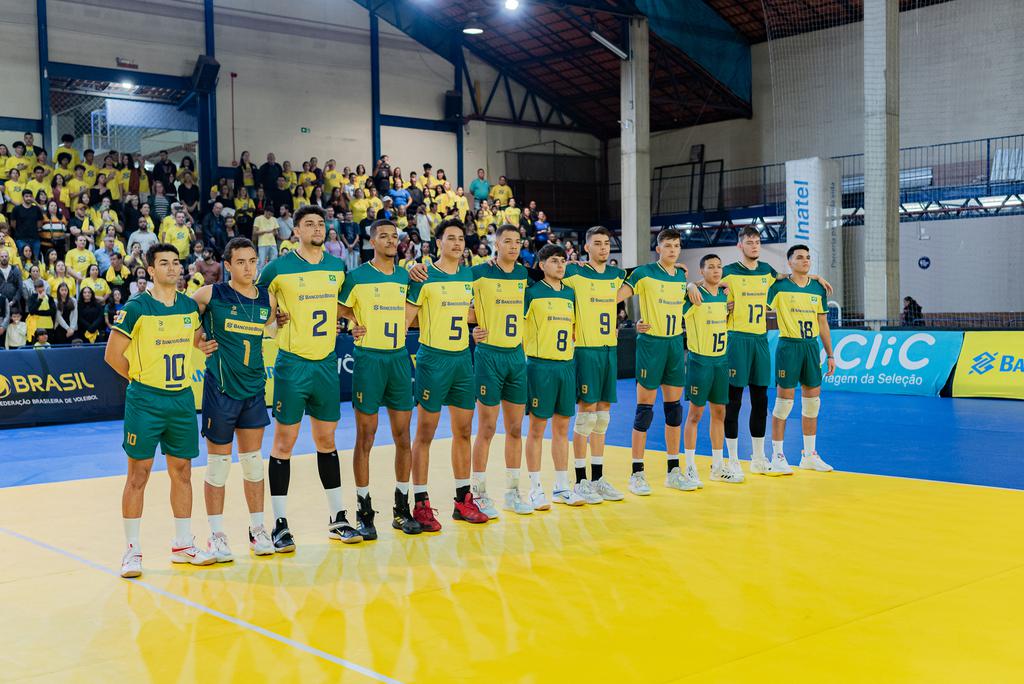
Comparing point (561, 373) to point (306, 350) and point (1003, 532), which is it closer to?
point (306, 350)

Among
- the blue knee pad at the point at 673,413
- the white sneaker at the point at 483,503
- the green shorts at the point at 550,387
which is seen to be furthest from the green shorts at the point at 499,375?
the blue knee pad at the point at 673,413

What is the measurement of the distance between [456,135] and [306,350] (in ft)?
77.5

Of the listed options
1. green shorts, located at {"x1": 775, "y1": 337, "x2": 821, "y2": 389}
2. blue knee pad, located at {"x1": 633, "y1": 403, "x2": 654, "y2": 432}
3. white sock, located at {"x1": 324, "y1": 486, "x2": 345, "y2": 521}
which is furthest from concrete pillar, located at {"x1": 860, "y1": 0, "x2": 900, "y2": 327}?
white sock, located at {"x1": 324, "y1": 486, "x2": 345, "y2": 521}

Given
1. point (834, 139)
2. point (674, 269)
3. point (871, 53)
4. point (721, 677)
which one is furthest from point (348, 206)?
point (721, 677)

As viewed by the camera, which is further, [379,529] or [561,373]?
[561,373]

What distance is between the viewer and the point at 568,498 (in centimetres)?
793

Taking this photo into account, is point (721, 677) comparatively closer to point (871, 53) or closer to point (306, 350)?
point (306, 350)

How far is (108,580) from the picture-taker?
594 centimetres

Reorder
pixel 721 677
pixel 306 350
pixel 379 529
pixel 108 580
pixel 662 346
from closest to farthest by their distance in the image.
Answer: pixel 721 677, pixel 108 580, pixel 306 350, pixel 379 529, pixel 662 346

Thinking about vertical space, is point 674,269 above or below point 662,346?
above

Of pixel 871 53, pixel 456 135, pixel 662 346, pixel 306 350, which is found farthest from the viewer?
pixel 456 135

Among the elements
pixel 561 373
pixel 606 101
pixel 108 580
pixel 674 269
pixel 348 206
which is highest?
pixel 606 101

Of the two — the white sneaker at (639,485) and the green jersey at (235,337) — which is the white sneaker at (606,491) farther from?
the green jersey at (235,337)

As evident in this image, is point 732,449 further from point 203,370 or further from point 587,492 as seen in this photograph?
point 203,370
